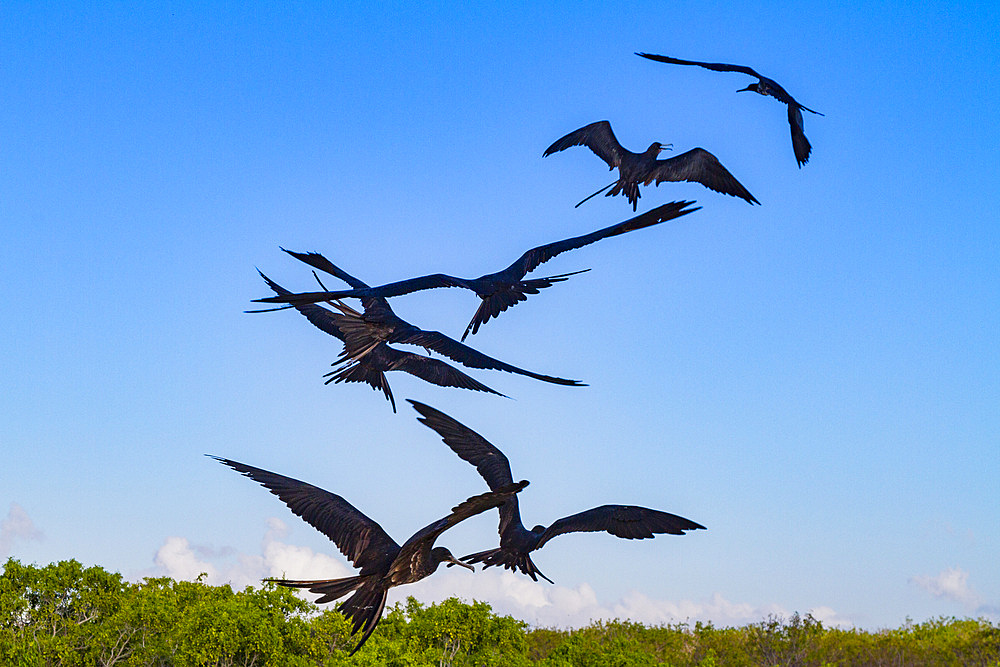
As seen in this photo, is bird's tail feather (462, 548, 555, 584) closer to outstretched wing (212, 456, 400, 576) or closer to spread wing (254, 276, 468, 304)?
outstretched wing (212, 456, 400, 576)

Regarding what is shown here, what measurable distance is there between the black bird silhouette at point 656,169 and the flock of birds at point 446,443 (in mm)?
2361

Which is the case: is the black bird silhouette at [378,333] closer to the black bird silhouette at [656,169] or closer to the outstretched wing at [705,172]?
the black bird silhouette at [656,169]

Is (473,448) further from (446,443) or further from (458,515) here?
(458,515)

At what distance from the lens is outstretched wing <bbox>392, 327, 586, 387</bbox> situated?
7.37m

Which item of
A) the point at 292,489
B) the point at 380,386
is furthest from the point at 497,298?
the point at 292,489

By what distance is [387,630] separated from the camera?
1182 inches

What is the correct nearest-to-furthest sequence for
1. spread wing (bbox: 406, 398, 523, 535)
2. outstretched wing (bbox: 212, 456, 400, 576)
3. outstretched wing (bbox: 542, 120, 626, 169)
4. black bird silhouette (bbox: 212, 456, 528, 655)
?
1. black bird silhouette (bbox: 212, 456, 528, 655)
2. outstretched wing (bbox: 212, 456, 400, 576)
3. spread wing (bbox: 406, 398, 523, 535)
4. outstretched wing (bbox: 542, 120, 626, 169)

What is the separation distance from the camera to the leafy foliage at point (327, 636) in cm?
2811

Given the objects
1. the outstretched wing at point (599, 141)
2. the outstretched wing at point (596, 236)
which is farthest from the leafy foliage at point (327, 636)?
the outstretched wing at point (596, 236)

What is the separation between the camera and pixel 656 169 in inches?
540

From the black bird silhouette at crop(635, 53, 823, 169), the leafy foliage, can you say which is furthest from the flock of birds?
the leafy foliage

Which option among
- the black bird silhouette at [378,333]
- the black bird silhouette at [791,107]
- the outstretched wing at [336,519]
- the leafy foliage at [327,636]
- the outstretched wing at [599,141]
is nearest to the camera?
the outstretched wing at [336,519]

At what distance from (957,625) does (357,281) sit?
35638 millimetres

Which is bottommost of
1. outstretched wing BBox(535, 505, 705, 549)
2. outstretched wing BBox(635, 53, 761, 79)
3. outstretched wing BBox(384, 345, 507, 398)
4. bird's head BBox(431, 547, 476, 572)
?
bird's head BBox(431, 547, 476, 572)
